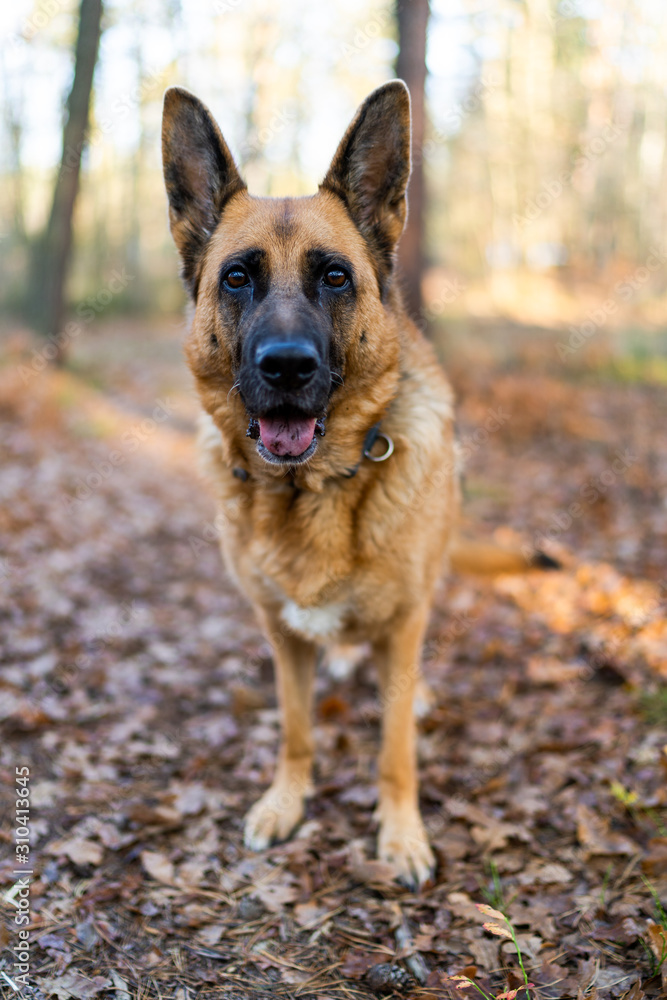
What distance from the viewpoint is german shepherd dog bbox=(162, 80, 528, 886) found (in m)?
2.60

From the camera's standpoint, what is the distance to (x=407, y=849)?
106 inches

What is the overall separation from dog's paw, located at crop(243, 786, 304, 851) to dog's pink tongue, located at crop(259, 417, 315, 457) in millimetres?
1672

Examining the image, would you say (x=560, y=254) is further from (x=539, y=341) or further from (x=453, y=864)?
(x=453, y=864)

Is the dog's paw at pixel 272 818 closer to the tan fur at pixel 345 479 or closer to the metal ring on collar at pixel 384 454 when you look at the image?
the tan fur at pixel 345 479

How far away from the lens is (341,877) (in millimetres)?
2631

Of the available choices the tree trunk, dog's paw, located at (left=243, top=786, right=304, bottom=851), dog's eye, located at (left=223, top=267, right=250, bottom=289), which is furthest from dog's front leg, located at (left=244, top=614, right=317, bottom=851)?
the tree trunk

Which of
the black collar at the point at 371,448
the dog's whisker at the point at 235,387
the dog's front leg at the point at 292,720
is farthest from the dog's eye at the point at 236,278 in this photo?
the dog's front leg at the point at 292,720

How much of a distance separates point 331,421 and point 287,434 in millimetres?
274

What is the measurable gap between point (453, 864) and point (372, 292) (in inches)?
96.8

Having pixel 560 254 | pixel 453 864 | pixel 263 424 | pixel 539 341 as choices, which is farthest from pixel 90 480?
pixel 560 254

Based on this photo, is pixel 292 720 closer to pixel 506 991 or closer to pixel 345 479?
pixel 345 479

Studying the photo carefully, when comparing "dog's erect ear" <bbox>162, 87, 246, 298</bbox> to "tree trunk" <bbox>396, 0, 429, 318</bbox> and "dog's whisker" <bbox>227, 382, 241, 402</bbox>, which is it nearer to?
"dog's whisker" <bbox>227, 382, 241, 402</bbox>

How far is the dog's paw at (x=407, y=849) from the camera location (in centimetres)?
262

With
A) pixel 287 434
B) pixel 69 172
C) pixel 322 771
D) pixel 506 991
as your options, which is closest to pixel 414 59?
pixel 69 172
